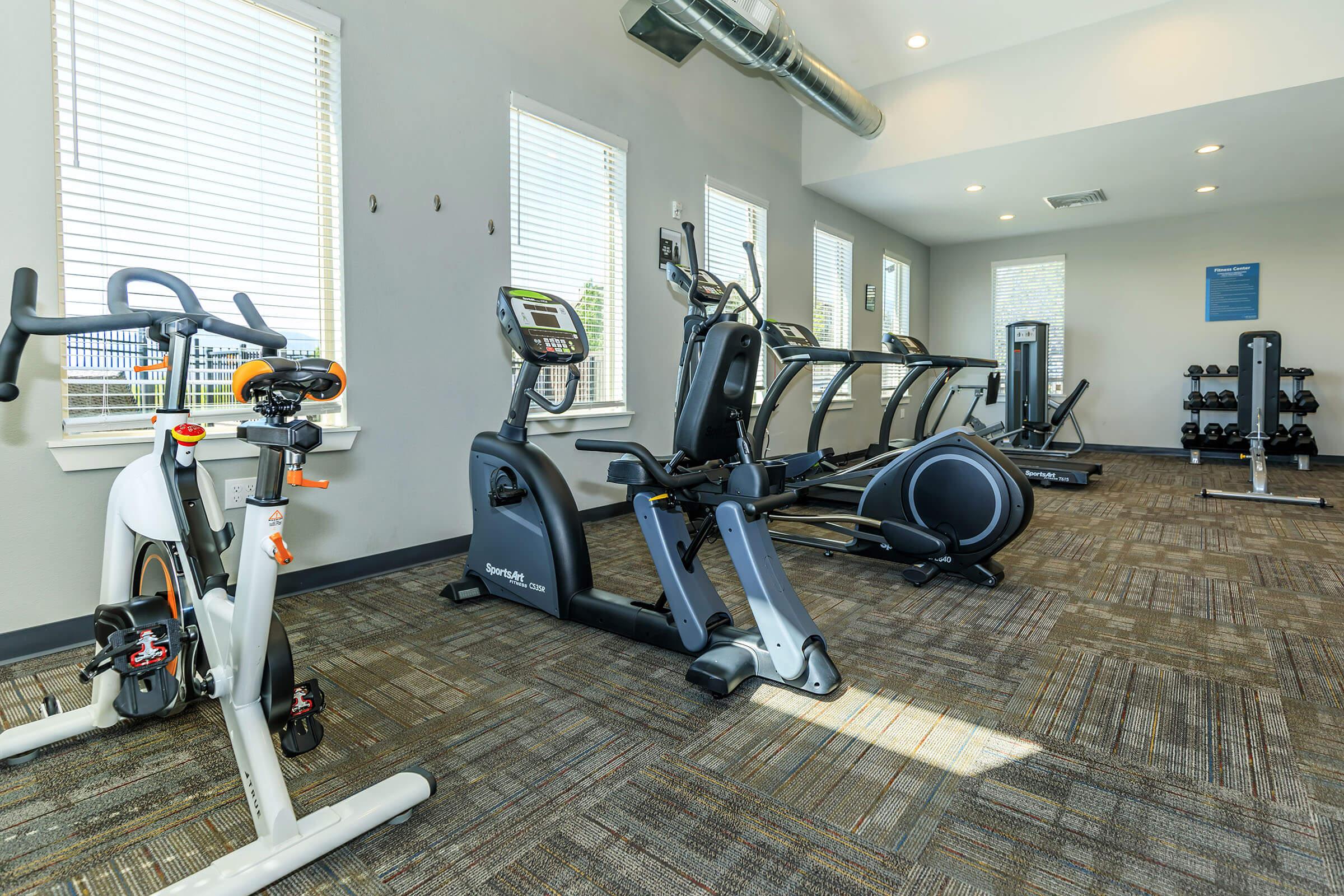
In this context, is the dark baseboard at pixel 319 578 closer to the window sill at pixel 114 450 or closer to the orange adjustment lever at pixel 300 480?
the window sill at pixel 114 450

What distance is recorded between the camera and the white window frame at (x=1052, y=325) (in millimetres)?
7961

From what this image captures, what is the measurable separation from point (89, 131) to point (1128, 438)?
30.1ft

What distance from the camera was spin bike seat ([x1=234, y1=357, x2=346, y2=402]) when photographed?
1.10 metres

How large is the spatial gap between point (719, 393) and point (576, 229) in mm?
2301

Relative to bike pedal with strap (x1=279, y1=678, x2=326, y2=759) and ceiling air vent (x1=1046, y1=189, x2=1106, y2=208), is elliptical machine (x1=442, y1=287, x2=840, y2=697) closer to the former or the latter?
bike pedal with strap (x1=279, y1=678, x2=326, y2=759)

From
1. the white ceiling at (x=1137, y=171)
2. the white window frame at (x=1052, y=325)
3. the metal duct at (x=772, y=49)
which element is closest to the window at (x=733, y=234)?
the metal duct at (x=772, y=49)

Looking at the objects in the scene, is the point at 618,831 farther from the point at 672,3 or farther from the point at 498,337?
the point at 672,3

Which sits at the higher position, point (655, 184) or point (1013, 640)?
point (655, 184)

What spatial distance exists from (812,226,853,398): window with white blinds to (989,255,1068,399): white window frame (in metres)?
2.34

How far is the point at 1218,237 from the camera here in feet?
23.2

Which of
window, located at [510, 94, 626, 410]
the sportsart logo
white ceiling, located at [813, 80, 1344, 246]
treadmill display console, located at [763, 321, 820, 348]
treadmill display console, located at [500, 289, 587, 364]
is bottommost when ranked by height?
the sportsart logo

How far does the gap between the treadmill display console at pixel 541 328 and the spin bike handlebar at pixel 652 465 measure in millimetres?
467

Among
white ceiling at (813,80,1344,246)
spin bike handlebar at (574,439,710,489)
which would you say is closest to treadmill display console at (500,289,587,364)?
spin bike handlebar at (574,439,710,489)

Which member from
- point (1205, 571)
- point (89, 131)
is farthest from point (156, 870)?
point (1205, 571)
